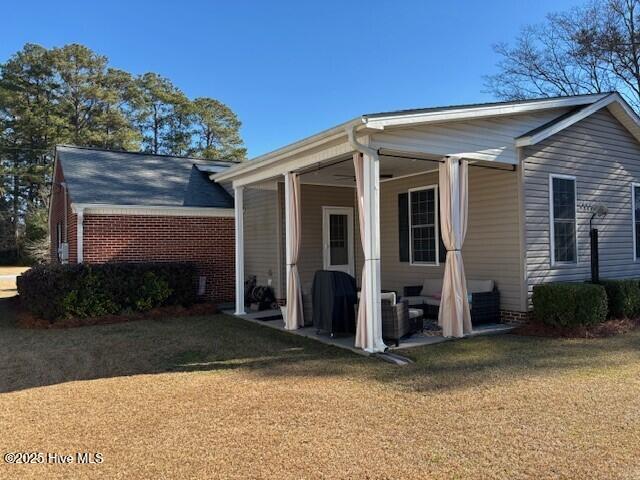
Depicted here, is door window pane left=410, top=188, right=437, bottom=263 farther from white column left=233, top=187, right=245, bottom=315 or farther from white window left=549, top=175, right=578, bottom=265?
white column left=233, top=187, right=245, bottom=315

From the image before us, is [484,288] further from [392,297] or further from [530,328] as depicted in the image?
[392,297]

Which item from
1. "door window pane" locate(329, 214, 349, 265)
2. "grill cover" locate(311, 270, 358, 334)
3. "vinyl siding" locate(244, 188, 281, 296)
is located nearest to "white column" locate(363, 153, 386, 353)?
"grill cover" locate(311, 270, 358, 334)

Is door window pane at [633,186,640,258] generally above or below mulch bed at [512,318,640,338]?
above

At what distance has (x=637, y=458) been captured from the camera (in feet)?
10.00

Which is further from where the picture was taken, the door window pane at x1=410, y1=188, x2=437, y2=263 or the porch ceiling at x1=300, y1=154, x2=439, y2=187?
the door window pane at x1=410, y1=188, x2=437, y2=263

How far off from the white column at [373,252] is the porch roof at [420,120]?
1.32 feet

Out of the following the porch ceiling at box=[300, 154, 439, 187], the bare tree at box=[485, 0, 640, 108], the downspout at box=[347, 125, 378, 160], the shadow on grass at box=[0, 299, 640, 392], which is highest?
the bare tree at box=[485, 0, 640, 108]

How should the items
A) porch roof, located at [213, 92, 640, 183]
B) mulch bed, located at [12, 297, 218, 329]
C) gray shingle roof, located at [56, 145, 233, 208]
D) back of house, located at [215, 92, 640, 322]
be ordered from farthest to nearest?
gray shingle roof, located at [56, 145, 233, 208], mulch bed, located at [12, 297, 218, 329], back of house, located at [215, 92, 640, 322], porch roof, located at [213, 92, 640, 183]

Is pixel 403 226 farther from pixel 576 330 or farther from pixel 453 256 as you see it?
pixel 576 330

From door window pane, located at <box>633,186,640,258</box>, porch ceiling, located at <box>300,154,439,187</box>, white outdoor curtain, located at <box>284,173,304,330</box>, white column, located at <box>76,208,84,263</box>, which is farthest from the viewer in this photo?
white column, located at <box>76,208,84,263</box>

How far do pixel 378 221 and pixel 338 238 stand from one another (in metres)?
5.39

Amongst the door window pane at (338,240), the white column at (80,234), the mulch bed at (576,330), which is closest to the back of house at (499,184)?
the mulch bed at (576,330)

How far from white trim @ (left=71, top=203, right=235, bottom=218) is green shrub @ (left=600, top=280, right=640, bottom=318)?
8.38 m

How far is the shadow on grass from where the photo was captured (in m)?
5.16
